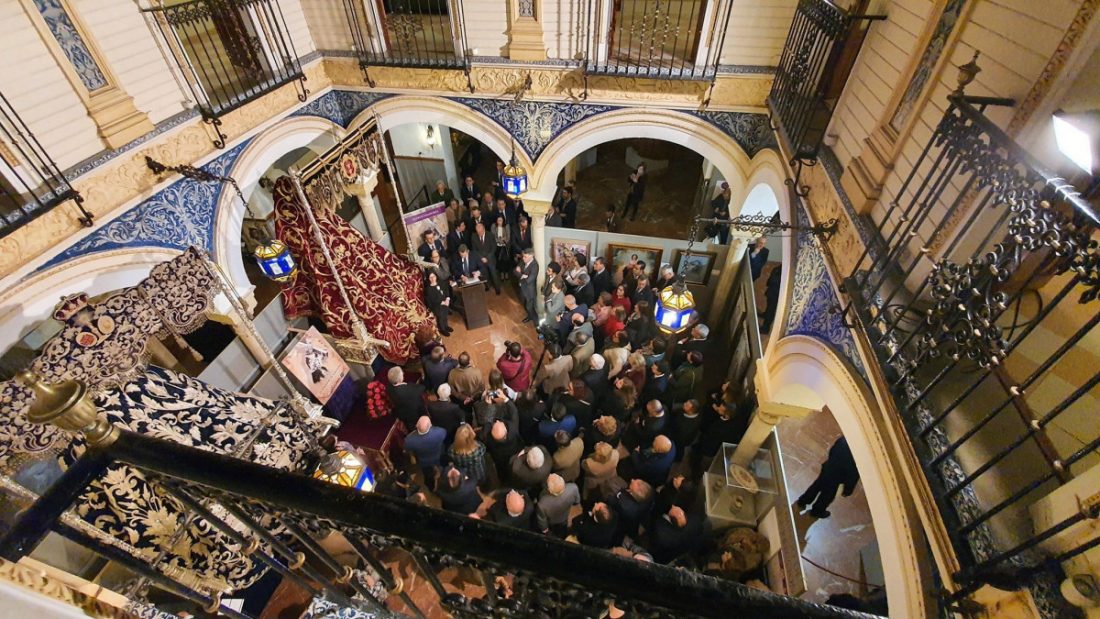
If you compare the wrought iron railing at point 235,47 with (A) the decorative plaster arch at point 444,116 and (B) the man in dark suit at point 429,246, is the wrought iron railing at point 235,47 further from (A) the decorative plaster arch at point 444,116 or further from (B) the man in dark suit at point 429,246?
(B) the man in dark suit at point 429,246

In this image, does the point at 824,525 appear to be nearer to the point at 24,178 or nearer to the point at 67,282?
the point at 67,282

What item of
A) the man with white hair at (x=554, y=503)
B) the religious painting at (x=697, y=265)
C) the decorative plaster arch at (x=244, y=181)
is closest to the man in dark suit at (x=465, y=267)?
the decorative plaster arch at (x=244, y=181)

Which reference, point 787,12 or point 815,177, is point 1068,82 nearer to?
point 815,177

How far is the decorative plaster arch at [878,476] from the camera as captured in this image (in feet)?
8.03

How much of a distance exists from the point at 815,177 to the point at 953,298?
9.41 feet

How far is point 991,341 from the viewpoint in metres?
1.95

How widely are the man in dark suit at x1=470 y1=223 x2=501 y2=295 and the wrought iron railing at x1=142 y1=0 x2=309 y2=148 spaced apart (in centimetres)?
333

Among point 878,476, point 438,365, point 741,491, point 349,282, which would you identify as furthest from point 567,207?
point 878,476

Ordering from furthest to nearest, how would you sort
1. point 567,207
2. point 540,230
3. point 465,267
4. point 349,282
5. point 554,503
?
1. point 567,207
2. point 540,230
3. point 465,267
4. point 349,282
5. point 554,503

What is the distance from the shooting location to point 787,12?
611 centimetres

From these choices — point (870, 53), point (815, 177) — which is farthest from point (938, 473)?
point (870, 53)

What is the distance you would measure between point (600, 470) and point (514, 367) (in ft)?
6.36

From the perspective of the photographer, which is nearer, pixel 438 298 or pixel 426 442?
pixel 426 442

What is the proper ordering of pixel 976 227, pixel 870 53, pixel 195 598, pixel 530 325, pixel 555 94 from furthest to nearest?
pixel 530 325 → pixel 555 94 → pixel 870 53 → pixel 976 227 → pixel 195 598
